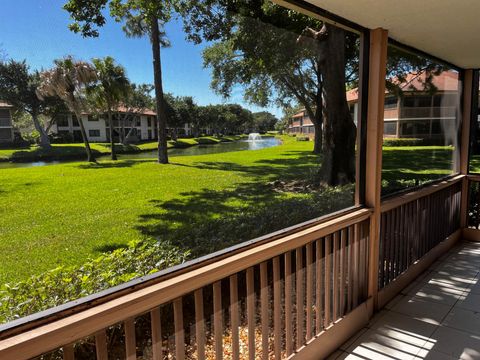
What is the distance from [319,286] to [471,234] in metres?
3.36

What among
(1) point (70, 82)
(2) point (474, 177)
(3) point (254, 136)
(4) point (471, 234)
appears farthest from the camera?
(4) point (471, 234)

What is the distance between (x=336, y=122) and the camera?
10.7 ft

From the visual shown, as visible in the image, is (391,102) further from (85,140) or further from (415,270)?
(85,140)

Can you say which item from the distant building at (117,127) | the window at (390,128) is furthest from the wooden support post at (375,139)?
the distant building at (117,127)

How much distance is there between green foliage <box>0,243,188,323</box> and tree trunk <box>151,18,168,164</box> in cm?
59

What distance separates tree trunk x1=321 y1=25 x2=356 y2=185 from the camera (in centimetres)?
289

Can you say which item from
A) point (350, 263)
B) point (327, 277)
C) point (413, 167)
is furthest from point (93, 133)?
point (413, 167)

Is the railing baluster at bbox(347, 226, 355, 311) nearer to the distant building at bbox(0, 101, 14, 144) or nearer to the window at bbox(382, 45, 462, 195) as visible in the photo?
the window at bbox(382, 45, 462, 195)

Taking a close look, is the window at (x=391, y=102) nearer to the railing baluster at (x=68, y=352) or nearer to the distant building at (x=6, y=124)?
the distant building at (x=6, y=124)

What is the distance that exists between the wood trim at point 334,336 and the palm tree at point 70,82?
1.73 m

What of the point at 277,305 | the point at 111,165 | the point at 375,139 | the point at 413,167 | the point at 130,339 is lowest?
the point at 277,305

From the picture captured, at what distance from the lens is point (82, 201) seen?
2254 millimetres

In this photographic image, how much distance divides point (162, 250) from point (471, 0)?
2.22 metres

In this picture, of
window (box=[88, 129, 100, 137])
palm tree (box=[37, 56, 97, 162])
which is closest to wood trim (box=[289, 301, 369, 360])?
window (box=[88, 129, 100, 137])
